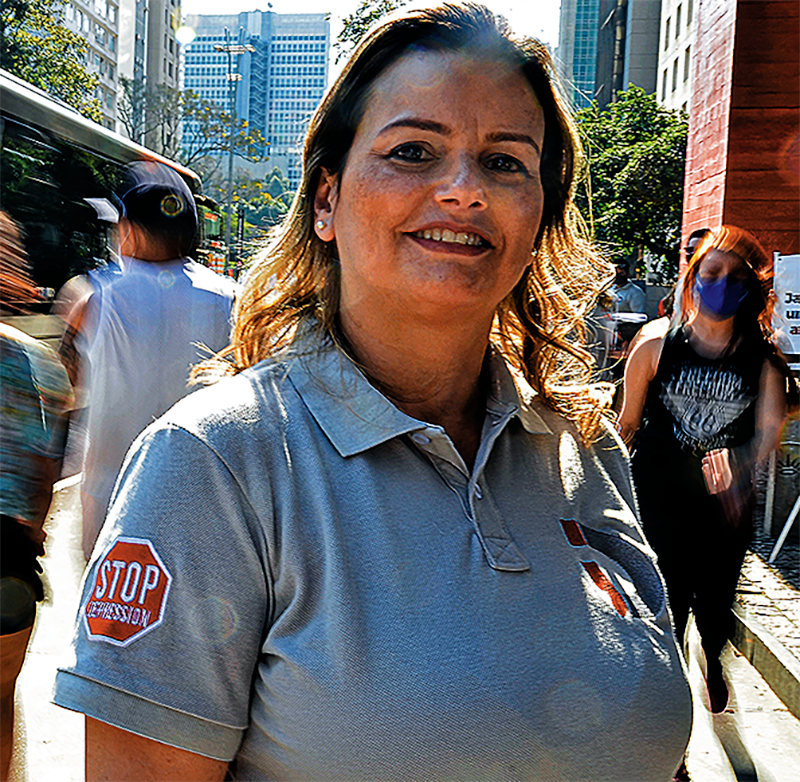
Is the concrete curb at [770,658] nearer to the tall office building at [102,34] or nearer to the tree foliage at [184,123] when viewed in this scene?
the tree foliage at [184,123]

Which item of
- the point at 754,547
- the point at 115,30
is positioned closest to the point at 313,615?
the point at 754,547

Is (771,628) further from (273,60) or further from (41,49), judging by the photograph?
(273,60)

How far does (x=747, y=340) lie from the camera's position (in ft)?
13.0

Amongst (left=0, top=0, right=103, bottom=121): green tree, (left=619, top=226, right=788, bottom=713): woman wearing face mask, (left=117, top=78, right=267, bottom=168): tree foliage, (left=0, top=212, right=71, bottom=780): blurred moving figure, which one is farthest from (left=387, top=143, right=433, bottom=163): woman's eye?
(left=117, top=78, right=267, bottom=168): tree foliage

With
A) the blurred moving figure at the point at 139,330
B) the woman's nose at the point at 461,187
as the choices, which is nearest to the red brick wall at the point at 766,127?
the blurred moving figure at the point at 139,330

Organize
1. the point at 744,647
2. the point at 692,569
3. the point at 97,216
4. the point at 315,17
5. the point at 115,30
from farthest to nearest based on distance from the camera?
the point at 315,17, the point at 115,30, the point at 97,216, the point at 744,647, the point at 692,569

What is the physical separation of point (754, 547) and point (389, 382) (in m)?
5.84

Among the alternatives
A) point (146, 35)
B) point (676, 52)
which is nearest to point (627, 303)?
point (676, 52)

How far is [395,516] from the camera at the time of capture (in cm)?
129

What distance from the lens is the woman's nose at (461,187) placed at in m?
1.48

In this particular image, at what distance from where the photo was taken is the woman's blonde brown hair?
1525 millimetres

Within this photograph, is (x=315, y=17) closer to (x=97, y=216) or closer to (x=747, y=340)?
(x=97, y=216)

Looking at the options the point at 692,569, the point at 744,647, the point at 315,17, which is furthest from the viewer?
the point at 315,17

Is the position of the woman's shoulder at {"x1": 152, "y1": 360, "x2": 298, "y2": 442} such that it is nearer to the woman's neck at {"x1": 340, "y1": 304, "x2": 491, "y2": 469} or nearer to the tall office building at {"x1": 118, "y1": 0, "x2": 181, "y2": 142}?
the woman's neck at {"x1": 340, "y1": 304, "x2": 491, "y2": 469}
